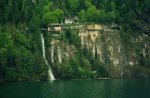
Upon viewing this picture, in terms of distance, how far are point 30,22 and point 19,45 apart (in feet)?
24.5

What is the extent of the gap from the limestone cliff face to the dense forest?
83.5 inches

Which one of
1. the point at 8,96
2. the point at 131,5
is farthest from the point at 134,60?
the point at 8,96

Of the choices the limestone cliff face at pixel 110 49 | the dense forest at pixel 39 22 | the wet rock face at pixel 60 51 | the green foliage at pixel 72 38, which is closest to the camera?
the dense forest at pixel 39 22

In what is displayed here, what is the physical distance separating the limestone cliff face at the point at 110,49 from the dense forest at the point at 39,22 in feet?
6.96

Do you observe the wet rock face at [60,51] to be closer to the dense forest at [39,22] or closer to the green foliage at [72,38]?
the green foliage at [72,38]

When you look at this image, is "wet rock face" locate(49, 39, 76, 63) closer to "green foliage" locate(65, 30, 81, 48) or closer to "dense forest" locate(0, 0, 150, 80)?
"green foliage" locate(65, 30, 81, 48)

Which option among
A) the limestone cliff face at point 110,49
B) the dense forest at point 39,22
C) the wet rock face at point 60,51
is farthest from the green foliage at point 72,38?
the wet rock face at point 60,51

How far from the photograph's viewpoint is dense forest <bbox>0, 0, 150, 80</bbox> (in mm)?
106869

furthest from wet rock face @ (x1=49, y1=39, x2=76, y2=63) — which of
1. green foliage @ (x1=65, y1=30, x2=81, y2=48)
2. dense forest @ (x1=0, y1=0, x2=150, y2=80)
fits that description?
dense forest @ (x1=0, y1=0, x2=150, y2=80)

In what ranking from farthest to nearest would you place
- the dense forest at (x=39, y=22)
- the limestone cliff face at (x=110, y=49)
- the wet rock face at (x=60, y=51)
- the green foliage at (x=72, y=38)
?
the limestone cliff face at (x=110, y=49) < the green foliage at (x=72, y=38) < the wet rock face at (x=60, y=51) < the dense forest at (x=39, y=22)

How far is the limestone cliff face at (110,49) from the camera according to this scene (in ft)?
413

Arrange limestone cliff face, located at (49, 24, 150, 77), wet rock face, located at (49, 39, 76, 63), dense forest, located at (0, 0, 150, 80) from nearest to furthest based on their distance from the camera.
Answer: dense forest, located at (0, 0, 150, 80) < wet rock face, located at (49, 39, 76, 63) < limestone cliff face, located at (49, 24, 150, 77)

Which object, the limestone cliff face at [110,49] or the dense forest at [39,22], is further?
the limestone cliff face at [110,49]

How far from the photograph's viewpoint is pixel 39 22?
12138cm
